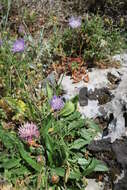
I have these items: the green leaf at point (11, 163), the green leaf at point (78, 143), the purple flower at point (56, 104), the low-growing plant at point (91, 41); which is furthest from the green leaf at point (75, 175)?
the low-growing plant at point (91, 41)

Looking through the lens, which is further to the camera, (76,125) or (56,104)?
(76,125)

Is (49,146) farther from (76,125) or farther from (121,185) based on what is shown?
(121,185)

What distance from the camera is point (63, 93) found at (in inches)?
190

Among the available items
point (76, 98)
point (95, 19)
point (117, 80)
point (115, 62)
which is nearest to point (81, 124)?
point (76, 98)

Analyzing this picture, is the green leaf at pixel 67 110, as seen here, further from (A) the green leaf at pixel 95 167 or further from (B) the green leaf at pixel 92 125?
(A) the green leaf at pixel 95 167

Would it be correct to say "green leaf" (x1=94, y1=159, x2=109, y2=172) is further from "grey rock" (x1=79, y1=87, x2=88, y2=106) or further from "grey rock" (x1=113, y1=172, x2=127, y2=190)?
"grey rock" (x1=79, y1=87, x2=88, y2=106)

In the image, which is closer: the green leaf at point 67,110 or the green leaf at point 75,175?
the green leaf at point 75,175

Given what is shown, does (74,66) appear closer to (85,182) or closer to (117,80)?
(117,80)

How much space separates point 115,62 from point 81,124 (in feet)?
4.20

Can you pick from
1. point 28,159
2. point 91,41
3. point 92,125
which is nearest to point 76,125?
point 92,125

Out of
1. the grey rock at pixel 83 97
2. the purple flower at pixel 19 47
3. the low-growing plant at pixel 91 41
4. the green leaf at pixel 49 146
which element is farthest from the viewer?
the low-growing plant at pixel 91 41

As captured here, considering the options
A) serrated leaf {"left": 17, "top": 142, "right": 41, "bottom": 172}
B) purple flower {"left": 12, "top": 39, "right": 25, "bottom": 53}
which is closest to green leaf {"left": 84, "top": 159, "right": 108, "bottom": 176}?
serrated leaf {"left": 17, "top": 142, "right": 41, "bottom": 172}

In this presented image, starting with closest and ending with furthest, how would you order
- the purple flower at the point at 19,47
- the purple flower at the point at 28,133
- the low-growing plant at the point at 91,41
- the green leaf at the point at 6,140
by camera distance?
the purple flower at the point at 28,133 < the green leaf at the point at 6,140 < the purple flower at the point at 19,47 < the low-growing plant at the point at 91,41

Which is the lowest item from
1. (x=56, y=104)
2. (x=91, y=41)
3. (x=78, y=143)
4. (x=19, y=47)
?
(x=78, y=143)
